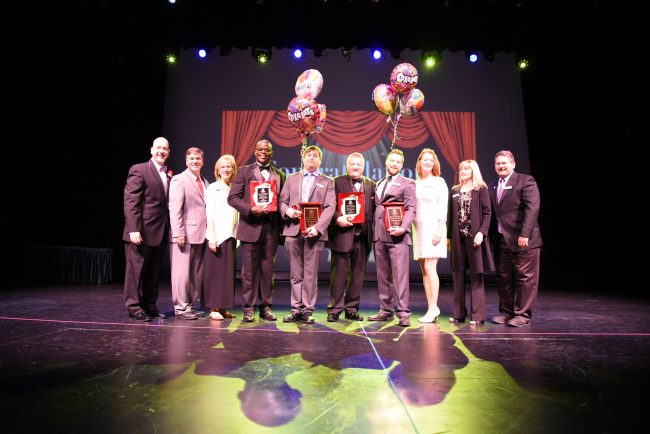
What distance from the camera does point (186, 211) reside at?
13.5ft

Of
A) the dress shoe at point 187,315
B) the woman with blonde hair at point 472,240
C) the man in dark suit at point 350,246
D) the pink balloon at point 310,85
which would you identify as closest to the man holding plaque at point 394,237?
the man in dark suit at point 350,246

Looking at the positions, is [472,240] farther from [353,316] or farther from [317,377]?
[317,377]

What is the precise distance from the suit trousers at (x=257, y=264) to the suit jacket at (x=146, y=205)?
818 mm

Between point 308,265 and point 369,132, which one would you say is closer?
point 308,265

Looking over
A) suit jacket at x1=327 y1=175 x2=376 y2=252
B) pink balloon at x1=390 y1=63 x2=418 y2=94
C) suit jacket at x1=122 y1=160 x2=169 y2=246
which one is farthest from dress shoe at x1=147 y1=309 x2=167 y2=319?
pink balloon at x1=390 y1=63 x2=418 y2=94

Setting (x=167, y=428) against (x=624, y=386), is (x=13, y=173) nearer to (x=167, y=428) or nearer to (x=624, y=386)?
(x=167, y=428)

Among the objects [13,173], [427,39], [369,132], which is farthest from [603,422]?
[13,173]

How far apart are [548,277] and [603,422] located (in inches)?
283

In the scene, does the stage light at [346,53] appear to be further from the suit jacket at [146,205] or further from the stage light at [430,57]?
the suit jacket at [146,205]

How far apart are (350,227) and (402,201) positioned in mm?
539

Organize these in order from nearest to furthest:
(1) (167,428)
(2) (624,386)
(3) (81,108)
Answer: (1) (167,428) < (2) (624,386) < (3) (81,108)

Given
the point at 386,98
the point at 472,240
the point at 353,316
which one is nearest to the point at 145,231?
the point at 353,316

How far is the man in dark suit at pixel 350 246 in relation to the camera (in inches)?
160

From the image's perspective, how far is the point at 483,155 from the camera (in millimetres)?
8969
